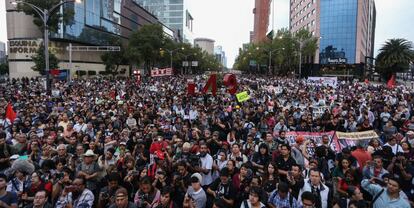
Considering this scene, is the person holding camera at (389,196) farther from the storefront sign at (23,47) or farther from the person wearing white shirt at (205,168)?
the storefront sign at (23,47)

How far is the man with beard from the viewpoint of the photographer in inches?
218

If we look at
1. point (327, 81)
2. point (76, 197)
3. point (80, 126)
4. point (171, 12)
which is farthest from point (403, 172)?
point (171, 12)

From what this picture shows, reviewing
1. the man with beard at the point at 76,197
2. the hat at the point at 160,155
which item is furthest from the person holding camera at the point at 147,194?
the hat at the point at 160,155

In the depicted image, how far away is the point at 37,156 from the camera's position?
8.06 m

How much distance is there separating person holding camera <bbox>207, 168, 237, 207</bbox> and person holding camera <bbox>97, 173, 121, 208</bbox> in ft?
5.29

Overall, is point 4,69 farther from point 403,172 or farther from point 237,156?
point 403,172

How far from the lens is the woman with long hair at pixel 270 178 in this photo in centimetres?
578

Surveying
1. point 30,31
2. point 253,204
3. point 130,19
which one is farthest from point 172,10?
point 253,204

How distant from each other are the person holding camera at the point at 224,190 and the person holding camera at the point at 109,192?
161 centimetres

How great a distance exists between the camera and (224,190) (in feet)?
19.3

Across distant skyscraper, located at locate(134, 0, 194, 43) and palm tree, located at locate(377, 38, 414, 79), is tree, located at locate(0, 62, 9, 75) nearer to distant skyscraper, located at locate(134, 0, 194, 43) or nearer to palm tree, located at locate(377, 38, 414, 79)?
palm tree, located at locate(377, 38, 414, 79)

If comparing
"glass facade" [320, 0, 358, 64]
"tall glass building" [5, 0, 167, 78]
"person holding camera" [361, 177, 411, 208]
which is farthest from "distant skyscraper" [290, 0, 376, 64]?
"person holding camera" [361, 177, 411, 208]

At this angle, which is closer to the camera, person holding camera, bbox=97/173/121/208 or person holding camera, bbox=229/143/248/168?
person holding camera, bbox=97/173/121/208

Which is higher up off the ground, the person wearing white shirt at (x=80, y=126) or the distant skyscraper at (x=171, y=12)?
the distant skyscraper at (x=171, y=12)
